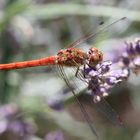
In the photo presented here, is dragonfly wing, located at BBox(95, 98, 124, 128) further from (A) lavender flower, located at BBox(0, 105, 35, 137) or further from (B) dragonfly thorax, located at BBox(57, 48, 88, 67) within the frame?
(A) lavender flower, located at BBox(0, 105, 35, 137)

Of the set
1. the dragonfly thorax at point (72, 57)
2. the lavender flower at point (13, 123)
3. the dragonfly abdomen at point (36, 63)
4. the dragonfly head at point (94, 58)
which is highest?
the dragonfly abdomen at point (36, 63)

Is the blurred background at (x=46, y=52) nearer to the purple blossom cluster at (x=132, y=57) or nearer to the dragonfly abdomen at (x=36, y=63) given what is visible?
the dragonfly abdomen at (x=36, y=63)

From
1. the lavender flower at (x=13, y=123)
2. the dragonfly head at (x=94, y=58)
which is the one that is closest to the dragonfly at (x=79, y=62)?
the dragonfly head at (x=94, y=58)

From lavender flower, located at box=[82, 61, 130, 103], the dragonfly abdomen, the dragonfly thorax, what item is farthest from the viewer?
the dragonfly abdomen

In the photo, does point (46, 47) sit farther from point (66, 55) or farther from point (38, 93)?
point (66, 55)

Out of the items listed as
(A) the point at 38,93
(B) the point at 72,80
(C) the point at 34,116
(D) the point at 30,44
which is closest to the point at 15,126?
(C) the point at 34,116

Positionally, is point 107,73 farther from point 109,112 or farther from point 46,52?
point 46,52

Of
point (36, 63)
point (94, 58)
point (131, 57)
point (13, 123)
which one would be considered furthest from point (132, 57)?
point (13, 123)

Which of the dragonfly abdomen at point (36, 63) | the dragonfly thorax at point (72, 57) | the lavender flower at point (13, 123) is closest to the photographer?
the dragonfly thorax at point (72, 57)

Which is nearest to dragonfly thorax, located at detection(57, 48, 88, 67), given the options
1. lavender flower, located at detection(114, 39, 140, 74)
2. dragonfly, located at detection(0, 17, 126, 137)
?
dragonfly, located at detection(0, 17, 126, 137)

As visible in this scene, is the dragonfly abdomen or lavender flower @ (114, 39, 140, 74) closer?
lavender flower @ (114, 39, 140, 74)
